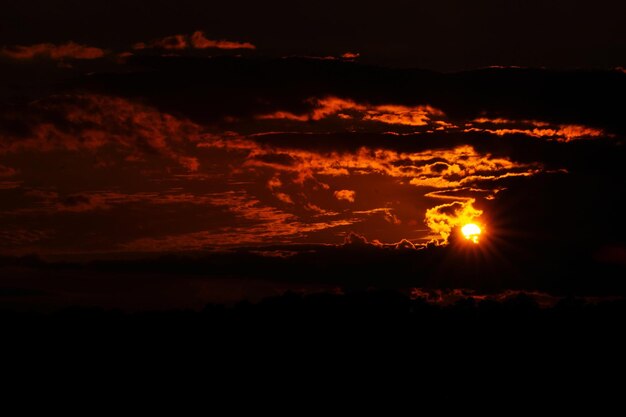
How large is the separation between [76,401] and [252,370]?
17.9m

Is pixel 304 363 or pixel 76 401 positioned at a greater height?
pixel 304 363

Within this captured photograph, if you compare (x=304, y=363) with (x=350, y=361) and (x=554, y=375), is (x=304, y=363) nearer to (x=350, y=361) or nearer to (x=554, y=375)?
(x=350, y=361)

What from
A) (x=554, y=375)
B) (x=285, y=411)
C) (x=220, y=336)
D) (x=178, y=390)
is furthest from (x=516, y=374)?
(x=220, y=336)

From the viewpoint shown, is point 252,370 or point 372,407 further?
point 252,370

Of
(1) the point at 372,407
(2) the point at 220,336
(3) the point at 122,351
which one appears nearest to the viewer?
(1) the point at 372,407

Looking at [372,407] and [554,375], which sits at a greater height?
[554,375]

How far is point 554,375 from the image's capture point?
87.9 meters

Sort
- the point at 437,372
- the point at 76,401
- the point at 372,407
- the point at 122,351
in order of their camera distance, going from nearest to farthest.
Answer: the point at 372,407 → the point at 76,401 → the point at 437,372 → the point at 122,351

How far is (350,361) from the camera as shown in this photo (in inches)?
3691

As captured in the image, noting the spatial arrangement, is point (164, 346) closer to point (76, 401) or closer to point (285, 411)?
point (76, 401)

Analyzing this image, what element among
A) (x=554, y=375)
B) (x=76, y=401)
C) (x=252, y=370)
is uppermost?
(x=554, y=375)

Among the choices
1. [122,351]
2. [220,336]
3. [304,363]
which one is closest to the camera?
[304,363]

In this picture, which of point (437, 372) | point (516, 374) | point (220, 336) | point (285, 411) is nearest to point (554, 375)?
point (516, 374)

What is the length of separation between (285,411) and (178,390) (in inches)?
505
